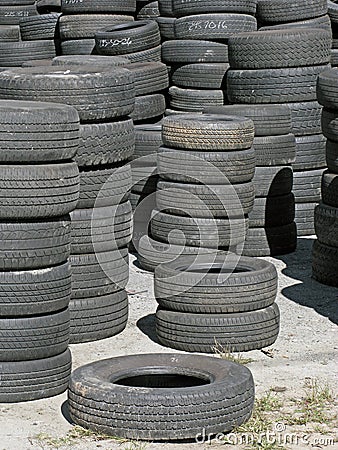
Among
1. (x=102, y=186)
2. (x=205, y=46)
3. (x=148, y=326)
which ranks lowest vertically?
(x=148, y=326)

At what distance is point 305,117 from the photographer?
41.5 ft

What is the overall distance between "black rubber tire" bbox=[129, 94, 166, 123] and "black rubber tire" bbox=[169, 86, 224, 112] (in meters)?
0.51

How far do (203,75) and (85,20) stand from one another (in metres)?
2.25

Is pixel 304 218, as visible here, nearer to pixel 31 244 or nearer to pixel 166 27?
pixel 166 27

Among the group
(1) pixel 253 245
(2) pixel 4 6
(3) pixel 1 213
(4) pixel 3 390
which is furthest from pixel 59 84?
(2) pixel 4 6

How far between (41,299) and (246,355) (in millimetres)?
1960

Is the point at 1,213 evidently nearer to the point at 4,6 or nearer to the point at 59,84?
the point at 59,84

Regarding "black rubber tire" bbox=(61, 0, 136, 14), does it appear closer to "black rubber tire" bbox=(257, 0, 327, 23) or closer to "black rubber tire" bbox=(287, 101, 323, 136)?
"black rubber tire" bbox=(257, 0, 327, 23)

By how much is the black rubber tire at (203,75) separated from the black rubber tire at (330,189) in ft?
11.8

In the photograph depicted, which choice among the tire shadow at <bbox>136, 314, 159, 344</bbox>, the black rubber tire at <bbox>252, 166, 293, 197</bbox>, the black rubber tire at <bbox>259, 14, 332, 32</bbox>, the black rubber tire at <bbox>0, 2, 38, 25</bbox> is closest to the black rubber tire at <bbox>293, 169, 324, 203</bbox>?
the black rubber tire at <bbox>252, 166, 293, 197</bbox>

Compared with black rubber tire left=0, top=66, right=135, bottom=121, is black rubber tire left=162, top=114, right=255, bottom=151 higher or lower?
lower

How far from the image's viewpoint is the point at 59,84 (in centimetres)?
859

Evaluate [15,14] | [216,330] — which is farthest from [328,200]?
[15,14]

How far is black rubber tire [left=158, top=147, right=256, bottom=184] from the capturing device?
34.2 ft
